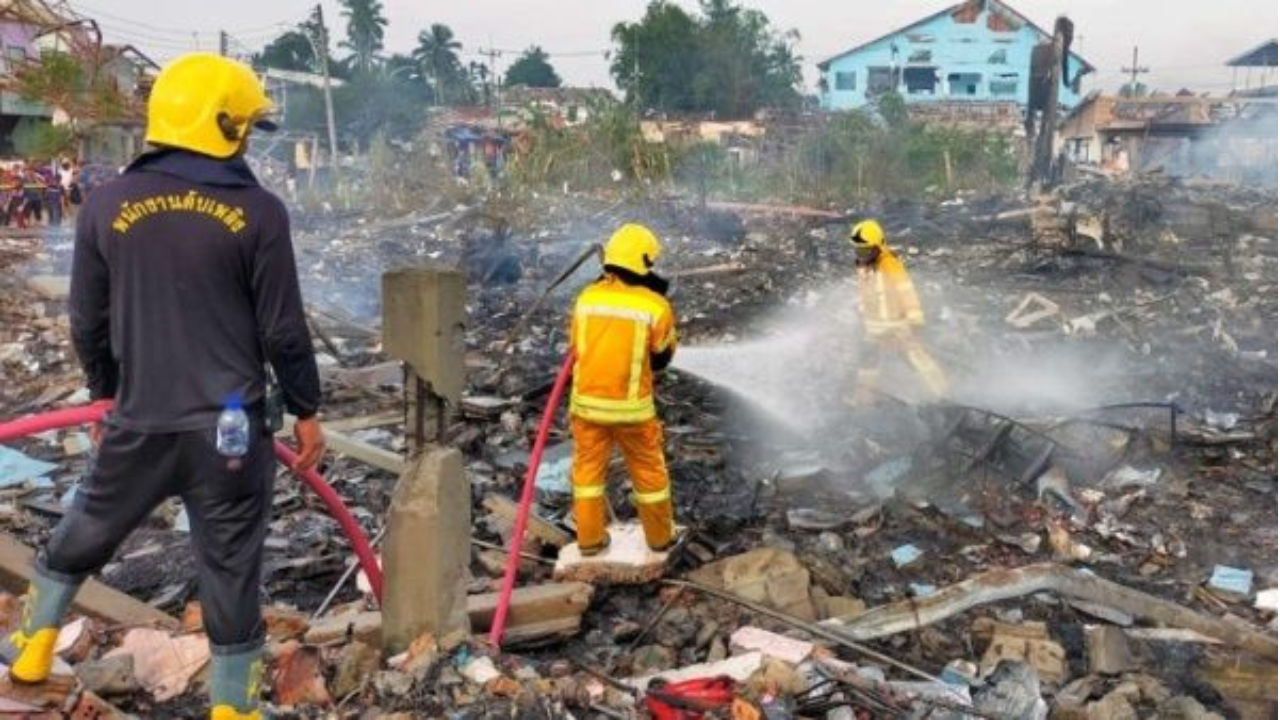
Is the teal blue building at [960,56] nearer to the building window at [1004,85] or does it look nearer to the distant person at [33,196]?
the building window at [1004,85]

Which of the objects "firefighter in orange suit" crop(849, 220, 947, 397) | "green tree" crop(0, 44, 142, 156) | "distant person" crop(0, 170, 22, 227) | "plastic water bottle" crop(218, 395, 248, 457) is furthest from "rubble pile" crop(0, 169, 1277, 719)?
"green tree" crop(0, 44, 142, 156)

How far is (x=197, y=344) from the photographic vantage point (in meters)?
2.79

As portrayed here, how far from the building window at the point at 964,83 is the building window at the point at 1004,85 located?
0.64 metres

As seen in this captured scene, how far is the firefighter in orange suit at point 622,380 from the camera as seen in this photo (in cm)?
473

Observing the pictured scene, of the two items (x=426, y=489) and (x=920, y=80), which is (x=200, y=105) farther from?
(x=920, y=80)

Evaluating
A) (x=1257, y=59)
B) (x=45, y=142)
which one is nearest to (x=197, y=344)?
(x=45, y=142)

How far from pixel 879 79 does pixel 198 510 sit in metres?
50.7

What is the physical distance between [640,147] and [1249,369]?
17.4 meters

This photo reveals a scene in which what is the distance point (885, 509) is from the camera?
5883 mm

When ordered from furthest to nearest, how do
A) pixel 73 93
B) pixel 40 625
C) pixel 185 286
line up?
pixel 73 93 → pixel 40 625 → pixel 185 286

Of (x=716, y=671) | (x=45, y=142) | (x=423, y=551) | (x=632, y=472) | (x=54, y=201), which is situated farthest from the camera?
(x=45, y=142)

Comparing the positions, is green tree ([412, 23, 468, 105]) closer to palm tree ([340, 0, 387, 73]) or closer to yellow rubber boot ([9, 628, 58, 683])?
palm tree ([340, 0, 387, 73])

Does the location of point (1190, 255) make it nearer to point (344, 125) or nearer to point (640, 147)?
point (640, 147)

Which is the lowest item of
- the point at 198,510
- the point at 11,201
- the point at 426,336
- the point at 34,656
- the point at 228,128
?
the point at 34,656
